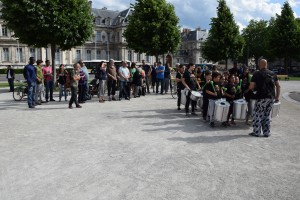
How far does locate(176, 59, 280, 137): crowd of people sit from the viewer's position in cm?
807

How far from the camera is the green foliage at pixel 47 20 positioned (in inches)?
785

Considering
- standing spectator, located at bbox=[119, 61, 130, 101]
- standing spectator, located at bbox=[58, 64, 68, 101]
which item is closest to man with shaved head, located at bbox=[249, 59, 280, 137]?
standing spectator, located at bbox=[119, 61, 130, 101]

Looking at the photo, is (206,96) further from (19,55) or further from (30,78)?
(19,55)

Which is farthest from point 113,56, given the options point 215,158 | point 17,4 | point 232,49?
point 215,158

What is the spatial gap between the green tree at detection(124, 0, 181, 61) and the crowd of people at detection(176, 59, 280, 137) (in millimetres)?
17794

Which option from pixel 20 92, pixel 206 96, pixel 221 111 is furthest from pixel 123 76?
pixel 221 111

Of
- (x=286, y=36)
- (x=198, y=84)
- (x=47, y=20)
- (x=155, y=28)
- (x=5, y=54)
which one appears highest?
(x=286, y=36)

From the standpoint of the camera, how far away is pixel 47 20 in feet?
66.4

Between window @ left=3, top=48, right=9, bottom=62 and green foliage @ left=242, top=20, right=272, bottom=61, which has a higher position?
green foliage @ left=242, top=20, right=272, bottom=61

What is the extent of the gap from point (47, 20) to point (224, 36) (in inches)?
1360

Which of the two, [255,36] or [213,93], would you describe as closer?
[213,93]

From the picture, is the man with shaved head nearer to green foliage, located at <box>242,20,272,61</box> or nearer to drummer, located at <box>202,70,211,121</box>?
drummer, located at <box>202,70,211,121</box>

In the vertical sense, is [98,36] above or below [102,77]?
above

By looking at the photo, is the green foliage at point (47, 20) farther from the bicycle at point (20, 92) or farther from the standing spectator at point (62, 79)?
the bicycle at point (20, 92)
